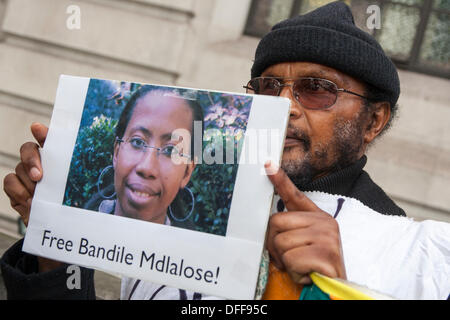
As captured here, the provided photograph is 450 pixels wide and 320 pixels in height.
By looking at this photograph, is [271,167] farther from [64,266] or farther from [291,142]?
[64,266]

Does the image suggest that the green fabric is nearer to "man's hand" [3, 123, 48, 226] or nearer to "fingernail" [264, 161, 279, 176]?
"fingernail" [264, 161, 279, 176]

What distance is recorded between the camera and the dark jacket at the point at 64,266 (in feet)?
4.36

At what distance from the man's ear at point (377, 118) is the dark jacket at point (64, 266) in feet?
0.50

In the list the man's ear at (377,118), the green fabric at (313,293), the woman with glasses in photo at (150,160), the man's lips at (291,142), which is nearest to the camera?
the green fabric at (313,293)

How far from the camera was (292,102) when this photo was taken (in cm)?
155

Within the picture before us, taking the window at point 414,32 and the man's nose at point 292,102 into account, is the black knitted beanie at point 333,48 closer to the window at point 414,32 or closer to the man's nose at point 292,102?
the man's nose at point 292,102

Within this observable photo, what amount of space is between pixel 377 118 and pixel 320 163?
0.40 metres

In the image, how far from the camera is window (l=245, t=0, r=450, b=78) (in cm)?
378

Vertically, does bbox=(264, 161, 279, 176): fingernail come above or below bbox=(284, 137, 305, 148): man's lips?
below

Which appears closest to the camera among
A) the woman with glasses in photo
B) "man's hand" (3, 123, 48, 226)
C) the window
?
the woman with glasses in photo

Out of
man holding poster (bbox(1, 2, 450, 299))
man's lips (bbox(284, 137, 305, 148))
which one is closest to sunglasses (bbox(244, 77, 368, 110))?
man holding poster (bbox(1, 2, 450, 299))

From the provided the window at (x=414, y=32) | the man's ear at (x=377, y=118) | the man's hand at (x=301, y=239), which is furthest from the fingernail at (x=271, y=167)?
the window at (x=414, y=32)

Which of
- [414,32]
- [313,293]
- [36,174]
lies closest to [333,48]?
[313,293]
